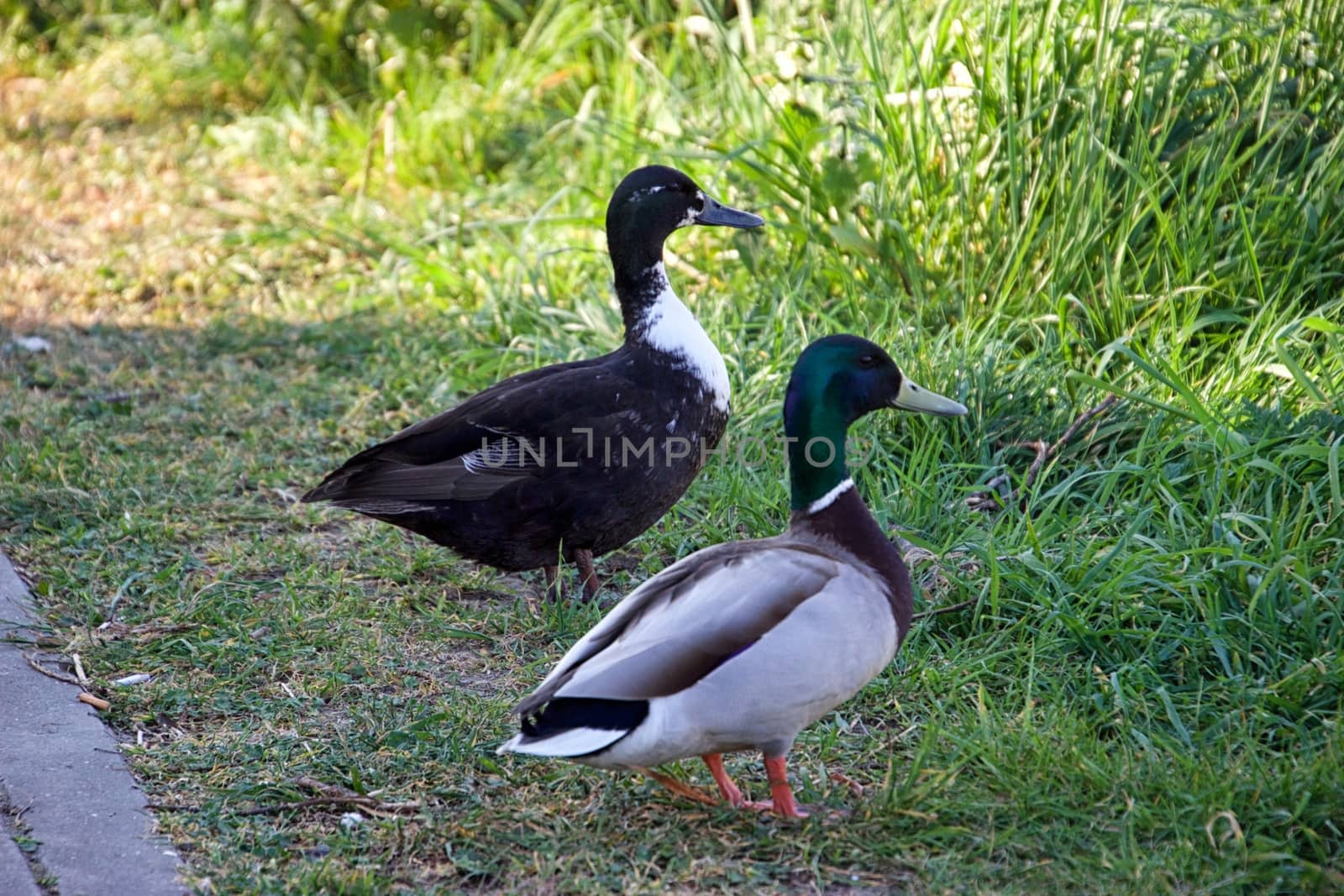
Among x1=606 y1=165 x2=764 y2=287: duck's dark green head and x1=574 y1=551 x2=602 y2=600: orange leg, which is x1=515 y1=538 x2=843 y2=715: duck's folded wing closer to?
x1=574 y1=551 x2=602 y2=600: orange leg

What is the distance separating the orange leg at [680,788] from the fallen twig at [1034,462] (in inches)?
53.0

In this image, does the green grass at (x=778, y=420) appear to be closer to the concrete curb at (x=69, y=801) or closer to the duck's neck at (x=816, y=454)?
the concrete curb at (x=69, y=801)

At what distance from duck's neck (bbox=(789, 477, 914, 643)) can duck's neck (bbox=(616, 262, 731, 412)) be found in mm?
847

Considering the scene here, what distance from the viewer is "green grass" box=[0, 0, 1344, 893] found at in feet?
8.48

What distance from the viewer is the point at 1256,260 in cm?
413

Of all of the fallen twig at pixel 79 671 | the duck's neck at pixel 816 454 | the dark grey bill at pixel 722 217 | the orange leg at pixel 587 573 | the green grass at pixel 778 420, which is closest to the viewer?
the green grass at pixel 778 420

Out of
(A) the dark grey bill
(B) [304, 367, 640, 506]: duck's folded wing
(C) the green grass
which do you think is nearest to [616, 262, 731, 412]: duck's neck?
(B) [304, 367, 640, 506]: duck's folded wing

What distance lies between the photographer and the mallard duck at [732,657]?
7.92ft

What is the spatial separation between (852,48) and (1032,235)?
140cm

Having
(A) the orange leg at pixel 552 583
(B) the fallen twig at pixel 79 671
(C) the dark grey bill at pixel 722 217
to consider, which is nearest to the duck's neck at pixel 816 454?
(A) the orange leg at pixel 552 583

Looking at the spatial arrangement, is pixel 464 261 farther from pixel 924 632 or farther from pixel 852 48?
pixel 924 632

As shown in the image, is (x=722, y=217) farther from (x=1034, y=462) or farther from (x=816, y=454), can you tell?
(x=816, y=454)

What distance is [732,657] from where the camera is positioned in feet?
8.09

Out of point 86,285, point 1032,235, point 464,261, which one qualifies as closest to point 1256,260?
point 1032,235
